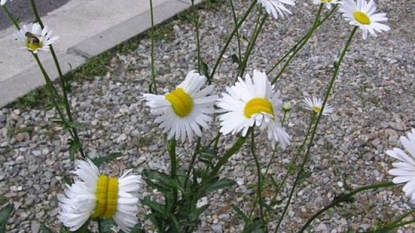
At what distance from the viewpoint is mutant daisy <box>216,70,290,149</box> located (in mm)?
913

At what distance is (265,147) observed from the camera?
2484 millimetres

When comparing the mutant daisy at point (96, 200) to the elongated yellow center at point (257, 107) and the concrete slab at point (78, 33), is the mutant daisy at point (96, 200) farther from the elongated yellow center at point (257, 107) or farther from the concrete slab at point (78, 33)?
the concrete slab at point (78, 33)

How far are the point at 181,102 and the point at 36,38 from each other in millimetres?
446

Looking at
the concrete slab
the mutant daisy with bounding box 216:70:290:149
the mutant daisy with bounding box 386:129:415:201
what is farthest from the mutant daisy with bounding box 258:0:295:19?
the concrete slab

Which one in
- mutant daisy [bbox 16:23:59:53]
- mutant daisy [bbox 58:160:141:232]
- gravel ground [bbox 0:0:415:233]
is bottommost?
mutant daisy [bbox 58:160:141:232]

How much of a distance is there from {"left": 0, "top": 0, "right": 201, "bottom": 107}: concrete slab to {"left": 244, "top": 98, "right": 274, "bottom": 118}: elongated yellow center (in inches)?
72.0

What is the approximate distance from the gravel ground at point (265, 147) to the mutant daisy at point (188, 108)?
3.83 feet

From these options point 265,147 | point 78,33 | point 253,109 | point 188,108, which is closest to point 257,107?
point 253,109

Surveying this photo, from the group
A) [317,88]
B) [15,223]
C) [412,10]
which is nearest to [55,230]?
[15,223]

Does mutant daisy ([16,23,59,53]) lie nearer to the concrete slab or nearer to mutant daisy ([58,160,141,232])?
mutant daisy ([58,160,141,232])

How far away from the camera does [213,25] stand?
131 inches

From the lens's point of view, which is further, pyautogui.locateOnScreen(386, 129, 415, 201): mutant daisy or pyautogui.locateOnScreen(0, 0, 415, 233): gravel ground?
pyautogui.locateOnScreen(0, 0, 415, 233): gravel ground

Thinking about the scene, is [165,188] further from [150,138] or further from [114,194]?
[150,138]

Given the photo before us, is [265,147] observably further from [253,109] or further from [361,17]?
[253,109]
